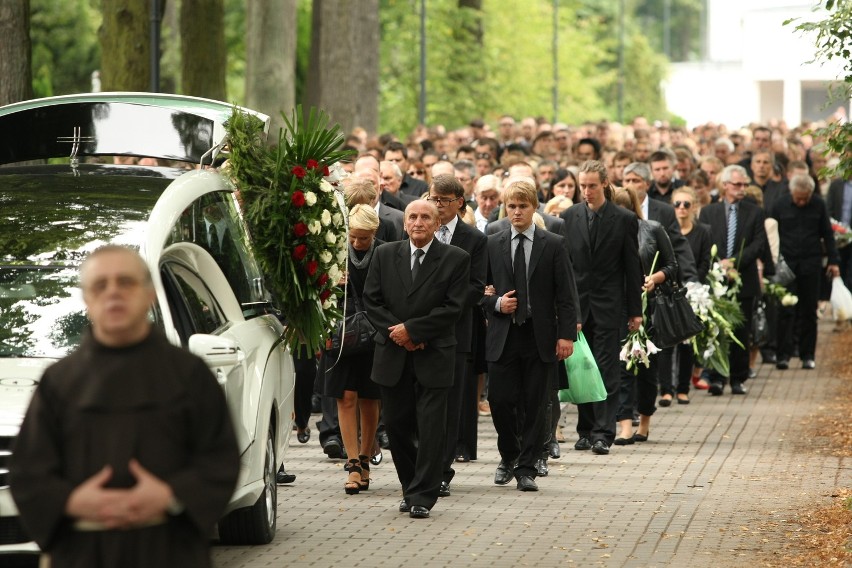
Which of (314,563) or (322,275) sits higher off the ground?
(322,275)

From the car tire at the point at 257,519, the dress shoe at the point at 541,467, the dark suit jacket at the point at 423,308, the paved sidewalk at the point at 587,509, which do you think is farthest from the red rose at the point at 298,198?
the dress shoe at the point at 541,467

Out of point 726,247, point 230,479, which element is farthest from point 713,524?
point 726,247

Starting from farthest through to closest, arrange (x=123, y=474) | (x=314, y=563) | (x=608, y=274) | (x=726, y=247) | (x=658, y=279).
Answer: (x=726, y=247) → (x=658, y=279) → (x=608, y=274) → (x=314, y=563) → (x=123, y=474)

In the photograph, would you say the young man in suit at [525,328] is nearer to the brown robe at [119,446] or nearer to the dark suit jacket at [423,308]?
the dark suit jacket at [423,308]

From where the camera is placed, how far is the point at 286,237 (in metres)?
10.3

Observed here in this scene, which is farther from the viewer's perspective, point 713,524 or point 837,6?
point 837,6

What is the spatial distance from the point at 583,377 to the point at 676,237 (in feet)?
10.2

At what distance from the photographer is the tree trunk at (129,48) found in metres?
21.4

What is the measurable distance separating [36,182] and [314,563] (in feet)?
8.00

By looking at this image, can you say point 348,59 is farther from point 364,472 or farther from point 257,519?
point 257,519

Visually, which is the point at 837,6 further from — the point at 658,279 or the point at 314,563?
A: the point at 314,563

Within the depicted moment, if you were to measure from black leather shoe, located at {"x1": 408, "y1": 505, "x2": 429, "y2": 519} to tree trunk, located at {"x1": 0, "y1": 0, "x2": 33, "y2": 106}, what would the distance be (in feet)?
24.1

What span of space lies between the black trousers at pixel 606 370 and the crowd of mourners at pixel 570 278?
1 centimetres

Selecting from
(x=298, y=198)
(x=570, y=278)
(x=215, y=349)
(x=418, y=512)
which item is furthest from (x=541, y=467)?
(x=215, y=349)
